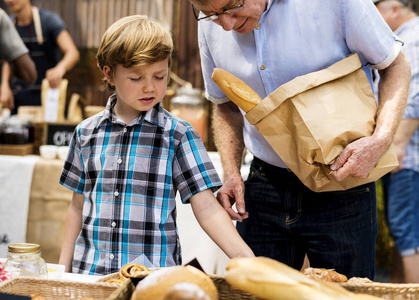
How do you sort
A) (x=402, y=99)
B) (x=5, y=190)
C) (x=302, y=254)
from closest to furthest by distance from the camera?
(x=402, y=99) → (x=302, y=254) → (x=5, y=190)

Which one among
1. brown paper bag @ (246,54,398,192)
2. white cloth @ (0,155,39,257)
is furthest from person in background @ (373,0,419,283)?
white cloth @ (0,155,39,257)

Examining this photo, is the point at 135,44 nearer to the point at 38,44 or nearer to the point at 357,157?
the point at 357,157

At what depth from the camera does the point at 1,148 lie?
305cm

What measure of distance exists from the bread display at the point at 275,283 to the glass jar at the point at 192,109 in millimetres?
2303

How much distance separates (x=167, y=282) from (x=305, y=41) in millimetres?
907

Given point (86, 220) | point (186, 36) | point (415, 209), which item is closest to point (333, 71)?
point (86, 220)

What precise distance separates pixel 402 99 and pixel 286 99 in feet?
1.18

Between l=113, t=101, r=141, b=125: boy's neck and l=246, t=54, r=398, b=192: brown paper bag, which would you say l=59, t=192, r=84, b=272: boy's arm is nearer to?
l=113, t=101, r=141, b=125: boy's neck

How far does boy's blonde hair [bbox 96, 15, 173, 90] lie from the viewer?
1.40m

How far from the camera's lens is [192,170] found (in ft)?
4.73

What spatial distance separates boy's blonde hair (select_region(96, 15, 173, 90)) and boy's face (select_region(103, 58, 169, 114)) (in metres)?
0.02

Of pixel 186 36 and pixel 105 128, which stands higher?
pixel 186 36

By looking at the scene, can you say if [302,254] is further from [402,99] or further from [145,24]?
[145,24]

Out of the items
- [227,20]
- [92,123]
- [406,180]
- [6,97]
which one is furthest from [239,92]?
[6,97]
